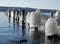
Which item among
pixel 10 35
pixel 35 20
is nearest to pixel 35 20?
pixel 35 20

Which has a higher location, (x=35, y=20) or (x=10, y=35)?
(x=35, y=20)

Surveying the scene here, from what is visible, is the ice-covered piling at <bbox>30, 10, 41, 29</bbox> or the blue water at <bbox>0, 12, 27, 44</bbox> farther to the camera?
the ice-covered piling at <bbox>30, 10, 41, 29</bbox>

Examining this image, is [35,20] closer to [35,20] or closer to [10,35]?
[35,20]

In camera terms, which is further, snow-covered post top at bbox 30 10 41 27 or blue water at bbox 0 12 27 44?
snow-covered post top at bbox 30 10 41 27

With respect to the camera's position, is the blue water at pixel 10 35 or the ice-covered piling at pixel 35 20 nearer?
the blue water at pixel 10 35

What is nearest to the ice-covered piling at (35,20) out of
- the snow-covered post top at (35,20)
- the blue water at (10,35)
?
the snow-covered post top at (35,20)

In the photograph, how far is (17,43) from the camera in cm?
1758

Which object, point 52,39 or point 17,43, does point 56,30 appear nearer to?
point 52,39

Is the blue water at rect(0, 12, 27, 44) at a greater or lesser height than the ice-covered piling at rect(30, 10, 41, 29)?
lesser

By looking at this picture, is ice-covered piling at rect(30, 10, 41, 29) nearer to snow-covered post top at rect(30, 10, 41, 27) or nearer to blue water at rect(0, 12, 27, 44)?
snow-covered post top at rect(30, 10, 41, 27)

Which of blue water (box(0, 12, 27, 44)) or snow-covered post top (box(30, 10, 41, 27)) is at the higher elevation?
snow-covered post top (box(30, 10, 41, 27))

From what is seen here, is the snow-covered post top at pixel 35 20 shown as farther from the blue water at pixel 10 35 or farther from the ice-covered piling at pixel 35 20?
the blue water at pixel 10 35

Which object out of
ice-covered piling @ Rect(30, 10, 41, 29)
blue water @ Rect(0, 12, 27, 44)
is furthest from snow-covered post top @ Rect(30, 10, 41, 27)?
blue water @ Rect(0, 12, 27, 44)

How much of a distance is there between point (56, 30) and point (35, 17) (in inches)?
237
